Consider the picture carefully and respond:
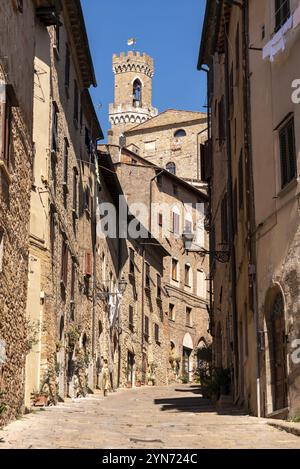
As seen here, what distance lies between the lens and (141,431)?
12906mm

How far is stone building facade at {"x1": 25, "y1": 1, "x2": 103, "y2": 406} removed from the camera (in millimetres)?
20266

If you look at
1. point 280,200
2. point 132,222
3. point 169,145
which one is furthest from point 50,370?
point 169,145

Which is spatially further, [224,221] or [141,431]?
[224,221]

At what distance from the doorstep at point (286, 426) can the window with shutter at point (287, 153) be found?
4.03m

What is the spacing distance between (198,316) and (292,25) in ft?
130

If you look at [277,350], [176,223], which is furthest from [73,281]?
[176,223]

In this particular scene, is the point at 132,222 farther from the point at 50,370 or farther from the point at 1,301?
the point at 1,301

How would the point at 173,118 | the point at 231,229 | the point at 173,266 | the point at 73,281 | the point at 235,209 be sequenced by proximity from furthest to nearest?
the point at 173,118 → the point at 173,266 → the point at 73,281 → the point at 231,229 → the point at 235,209

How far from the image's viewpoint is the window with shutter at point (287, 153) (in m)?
14.1


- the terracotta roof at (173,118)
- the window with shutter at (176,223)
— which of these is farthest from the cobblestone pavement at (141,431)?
the terracotta roof at (173,118)

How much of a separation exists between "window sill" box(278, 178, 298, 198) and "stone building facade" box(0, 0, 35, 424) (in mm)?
4604

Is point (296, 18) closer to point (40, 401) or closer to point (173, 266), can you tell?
point (40, 401)

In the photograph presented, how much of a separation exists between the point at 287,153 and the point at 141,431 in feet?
17.5

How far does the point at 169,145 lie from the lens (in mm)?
75375
